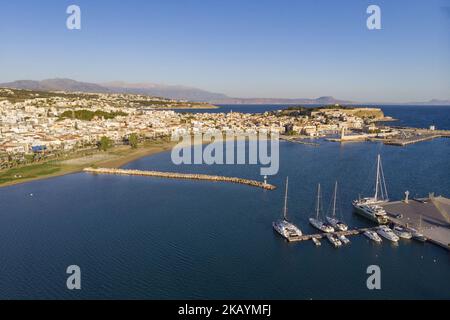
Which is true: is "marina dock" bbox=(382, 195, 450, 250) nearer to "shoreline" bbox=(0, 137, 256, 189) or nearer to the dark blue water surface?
the dark blue water surface

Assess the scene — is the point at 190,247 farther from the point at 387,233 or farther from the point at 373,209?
the point at 373,209

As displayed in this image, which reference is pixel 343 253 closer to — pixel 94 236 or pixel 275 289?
pixel 275 289

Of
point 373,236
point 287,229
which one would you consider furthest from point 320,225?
point 373,236

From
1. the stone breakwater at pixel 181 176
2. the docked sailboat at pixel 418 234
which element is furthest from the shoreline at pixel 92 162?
the docked sailboat at pixel 418 234

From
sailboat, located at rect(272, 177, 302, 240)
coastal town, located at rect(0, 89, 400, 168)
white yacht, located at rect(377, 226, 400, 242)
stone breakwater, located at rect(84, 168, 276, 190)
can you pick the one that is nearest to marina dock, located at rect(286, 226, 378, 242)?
sailboat, located at rect(272, 177, 302, 240)

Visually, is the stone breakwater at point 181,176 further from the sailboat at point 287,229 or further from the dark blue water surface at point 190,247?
the sailboat at point 287,229
